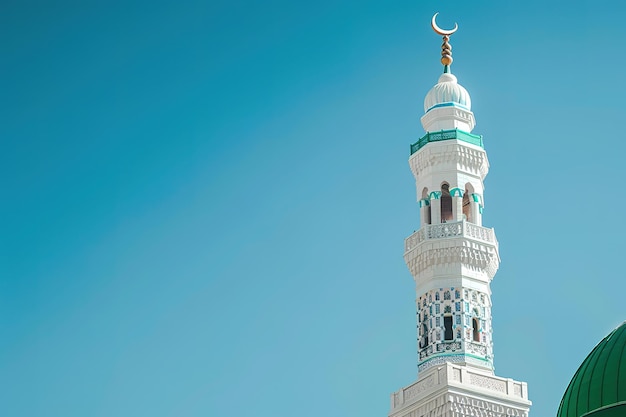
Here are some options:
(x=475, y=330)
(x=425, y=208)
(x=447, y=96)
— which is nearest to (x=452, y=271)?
(x=475, y=330)

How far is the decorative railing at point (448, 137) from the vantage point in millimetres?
38594

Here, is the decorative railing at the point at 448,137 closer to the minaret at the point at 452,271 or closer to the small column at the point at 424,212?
the minaret at the point at 452,271

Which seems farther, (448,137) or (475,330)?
(448,137)

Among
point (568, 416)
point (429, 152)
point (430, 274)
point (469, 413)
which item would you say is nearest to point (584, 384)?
point (568, 416)

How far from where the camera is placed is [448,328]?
36312 mm

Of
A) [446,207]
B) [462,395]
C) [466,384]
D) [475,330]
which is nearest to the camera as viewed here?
[462,395]

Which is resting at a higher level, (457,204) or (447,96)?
(447,96)

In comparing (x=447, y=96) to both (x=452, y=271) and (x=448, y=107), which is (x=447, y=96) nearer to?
(x=448, y=107)

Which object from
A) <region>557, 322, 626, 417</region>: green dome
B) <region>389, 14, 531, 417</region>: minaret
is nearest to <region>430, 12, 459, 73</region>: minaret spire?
<region>389, 14, 531, 417</region>: minaret

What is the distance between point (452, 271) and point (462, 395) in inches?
151

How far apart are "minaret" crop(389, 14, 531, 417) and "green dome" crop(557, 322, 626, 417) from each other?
625 centimetres

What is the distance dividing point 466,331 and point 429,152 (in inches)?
215

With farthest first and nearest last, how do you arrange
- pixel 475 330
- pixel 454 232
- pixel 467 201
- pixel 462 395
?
pixel 467 201
pixel 454 232
pixel 475 330
pixel 462 395

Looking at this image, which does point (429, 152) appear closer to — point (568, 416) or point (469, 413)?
point (469, 413)
